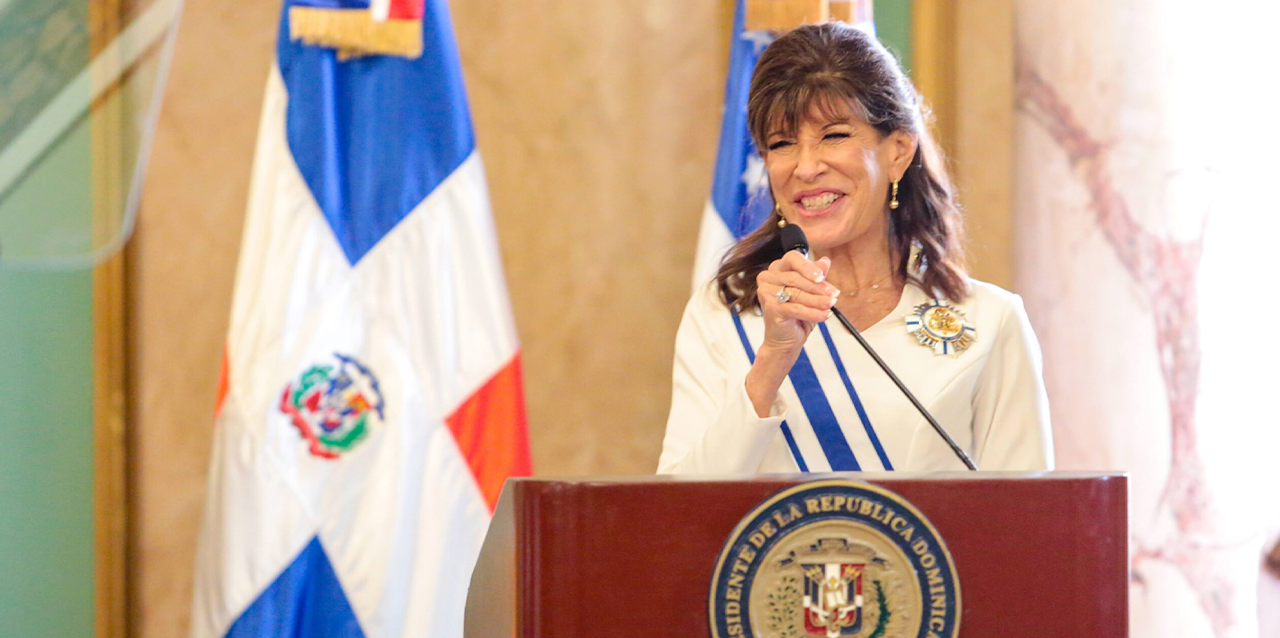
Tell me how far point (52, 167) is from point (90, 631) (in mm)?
1770

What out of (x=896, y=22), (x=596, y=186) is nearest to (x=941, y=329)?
(x=596, y=186)

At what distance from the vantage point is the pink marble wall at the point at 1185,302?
2641 mm

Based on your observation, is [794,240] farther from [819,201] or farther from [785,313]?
[819,201]

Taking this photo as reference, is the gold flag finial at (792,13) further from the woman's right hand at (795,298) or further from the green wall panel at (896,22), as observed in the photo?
the woman's right hand at (795,298)

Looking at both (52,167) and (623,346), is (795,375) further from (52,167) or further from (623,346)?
(623,346)

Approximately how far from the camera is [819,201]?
1646mm

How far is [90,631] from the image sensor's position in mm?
2801

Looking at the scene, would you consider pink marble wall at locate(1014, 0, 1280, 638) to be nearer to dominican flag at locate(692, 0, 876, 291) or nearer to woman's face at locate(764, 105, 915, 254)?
dominican flag at locate(692, 0, 876, 291)

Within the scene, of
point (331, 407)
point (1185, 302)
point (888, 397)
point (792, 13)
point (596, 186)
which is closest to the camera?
point (888, 397)

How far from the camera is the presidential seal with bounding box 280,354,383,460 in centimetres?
240

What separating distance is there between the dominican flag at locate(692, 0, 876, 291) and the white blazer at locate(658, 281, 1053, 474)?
1005 mm

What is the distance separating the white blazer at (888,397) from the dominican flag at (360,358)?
3.05 feet

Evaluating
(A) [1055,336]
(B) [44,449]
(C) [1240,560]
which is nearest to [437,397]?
(B) [44,449]

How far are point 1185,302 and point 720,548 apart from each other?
6.79ft
